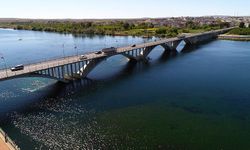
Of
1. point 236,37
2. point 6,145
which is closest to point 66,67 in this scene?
point 6,145

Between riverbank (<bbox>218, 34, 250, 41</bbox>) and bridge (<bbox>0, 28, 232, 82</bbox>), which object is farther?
riverbank (<bbox>218, 34, 250, 41</bbox>)

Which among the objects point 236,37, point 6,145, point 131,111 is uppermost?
point 236,37

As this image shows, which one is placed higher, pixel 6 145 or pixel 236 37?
pixel 236 37

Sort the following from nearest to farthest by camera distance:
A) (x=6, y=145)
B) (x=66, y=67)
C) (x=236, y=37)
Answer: (x=6, y=145) < (x=66, y=67) < (x=236, y=37)

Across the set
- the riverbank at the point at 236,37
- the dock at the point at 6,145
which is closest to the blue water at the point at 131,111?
the dock at the point at 6,145

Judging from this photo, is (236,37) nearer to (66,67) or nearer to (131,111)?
(66,67)

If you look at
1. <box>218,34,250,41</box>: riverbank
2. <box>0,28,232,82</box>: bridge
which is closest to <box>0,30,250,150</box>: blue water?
<box>0,28,232,82</box>: bridge

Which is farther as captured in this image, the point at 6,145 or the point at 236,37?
the point at 236,37

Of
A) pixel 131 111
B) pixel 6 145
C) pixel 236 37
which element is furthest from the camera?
pixel 236 37

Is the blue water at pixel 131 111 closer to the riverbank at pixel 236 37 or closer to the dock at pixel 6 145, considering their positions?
the dock at pixel 6 145

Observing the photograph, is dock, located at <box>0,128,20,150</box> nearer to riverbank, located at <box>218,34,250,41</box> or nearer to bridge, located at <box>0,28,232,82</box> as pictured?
bridge, located at <box>0,28,232,82</box>
